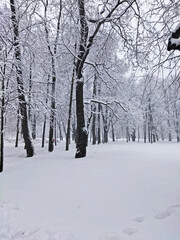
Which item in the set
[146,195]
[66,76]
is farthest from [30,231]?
[66,76]

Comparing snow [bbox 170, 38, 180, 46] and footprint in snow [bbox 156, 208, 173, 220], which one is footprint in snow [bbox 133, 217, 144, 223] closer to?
footprint in snow [bbox 156, 208, 173, 220]

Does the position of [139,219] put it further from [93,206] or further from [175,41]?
[175,41]

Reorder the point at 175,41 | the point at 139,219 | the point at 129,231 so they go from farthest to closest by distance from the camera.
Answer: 1. the point at 175,41
2. the point at 139,219
3. the point at 129,231

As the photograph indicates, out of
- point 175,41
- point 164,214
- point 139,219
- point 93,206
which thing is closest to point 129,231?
point 139,219

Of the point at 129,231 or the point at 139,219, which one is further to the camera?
the point at 139,219

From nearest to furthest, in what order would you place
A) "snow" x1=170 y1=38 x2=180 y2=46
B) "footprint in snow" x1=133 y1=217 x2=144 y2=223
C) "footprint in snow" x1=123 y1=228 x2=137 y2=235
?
1. "footprint in snow" x1=123 y1=228 x2=137 y2=235
2. "footprint in snow" x1=133 y1=217 x2=144 y2=223
3. "snow" x1=170 y1=38 x2=180 y2=46

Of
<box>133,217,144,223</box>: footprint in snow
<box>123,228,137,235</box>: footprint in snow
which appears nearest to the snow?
<box>133,217,144,223</box>: footprint in snow

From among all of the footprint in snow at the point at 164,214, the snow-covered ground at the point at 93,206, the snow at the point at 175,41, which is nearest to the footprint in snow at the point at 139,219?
the snow-covered ground at the point at 93,206

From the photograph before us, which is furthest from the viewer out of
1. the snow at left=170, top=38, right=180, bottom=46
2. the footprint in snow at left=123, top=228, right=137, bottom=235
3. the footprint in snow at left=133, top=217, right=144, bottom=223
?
the snow at left=170, top=38, right=180, bottom=46

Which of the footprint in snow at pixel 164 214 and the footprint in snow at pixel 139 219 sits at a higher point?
the footprint in snow at pixel 164 214

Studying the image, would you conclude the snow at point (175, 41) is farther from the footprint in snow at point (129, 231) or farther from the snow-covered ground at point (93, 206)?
the footprint in snow at point (129, 231)

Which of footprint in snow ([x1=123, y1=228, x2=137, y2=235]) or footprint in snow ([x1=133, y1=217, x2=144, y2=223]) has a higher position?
footprint in snow ([x1=133, y1=217, x2=144, y2=223])

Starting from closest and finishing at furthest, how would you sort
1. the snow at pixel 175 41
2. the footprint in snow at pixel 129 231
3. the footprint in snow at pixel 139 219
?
the footprint in snow at pixel 129 231, the footprint in snow at pixel 139 219, the snow at pixel 175 41

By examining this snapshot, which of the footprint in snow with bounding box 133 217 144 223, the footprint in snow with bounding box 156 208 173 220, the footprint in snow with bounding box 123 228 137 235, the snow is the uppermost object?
the snow
